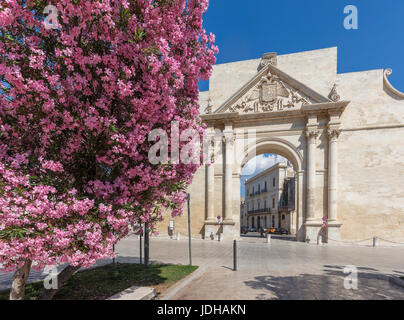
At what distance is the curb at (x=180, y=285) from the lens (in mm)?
5359

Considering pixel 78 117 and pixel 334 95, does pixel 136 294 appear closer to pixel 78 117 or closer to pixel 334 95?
pixel 78 117

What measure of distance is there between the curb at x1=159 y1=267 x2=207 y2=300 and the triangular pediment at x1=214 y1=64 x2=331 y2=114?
1546 cm

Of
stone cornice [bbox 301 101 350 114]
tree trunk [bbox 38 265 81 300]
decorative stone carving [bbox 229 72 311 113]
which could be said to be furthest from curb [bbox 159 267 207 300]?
decorative stone carving [bbox 229 72 311 113]

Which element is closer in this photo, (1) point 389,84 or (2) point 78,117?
(2) point 78,117

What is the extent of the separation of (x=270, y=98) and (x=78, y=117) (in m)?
18.7

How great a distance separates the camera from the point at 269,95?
20.4m

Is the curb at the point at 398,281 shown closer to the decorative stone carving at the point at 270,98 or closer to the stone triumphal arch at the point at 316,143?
the stone triumphal arch at the point at 316,143

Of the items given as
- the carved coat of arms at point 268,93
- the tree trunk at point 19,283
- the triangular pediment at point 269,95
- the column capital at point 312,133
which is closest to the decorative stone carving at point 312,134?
the column capital at point 312,133

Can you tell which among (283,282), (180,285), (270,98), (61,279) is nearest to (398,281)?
(283,282)

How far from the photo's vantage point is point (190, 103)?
199 inches

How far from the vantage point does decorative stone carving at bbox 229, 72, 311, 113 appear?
19.7 meters
